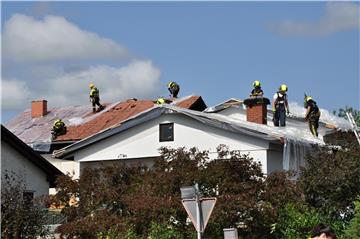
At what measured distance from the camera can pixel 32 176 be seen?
2938cm

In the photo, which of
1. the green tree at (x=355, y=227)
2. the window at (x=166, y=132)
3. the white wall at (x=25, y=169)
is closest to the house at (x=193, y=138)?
the window at (x=166, y=132)

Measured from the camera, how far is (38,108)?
158 feet

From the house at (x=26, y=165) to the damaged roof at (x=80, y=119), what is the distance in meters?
9.66

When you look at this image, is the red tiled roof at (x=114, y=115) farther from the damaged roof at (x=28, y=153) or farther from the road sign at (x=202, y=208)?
the road sign at (x=202, y=208)

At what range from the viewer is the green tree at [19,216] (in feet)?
65.5

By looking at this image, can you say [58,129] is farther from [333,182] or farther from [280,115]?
[333,182]

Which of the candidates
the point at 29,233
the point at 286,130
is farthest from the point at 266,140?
the point at 29,233

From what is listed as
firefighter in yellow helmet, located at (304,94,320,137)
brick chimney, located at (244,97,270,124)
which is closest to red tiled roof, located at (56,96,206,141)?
brick chimney, located at (244,97,270,124)

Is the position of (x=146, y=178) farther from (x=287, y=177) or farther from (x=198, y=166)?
(x=287, y=177)

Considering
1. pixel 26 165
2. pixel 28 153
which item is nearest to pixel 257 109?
pixel 28 153

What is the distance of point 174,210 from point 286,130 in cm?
1044

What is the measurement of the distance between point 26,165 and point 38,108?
19.4m

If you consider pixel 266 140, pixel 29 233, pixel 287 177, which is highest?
pixel 266 140

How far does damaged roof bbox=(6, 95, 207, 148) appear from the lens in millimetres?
40531
